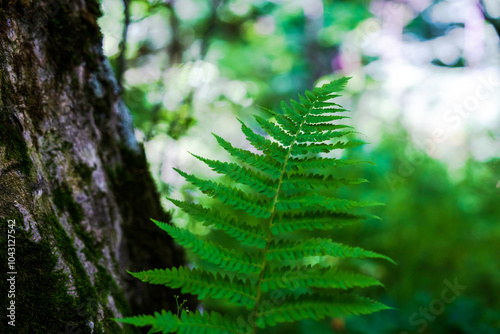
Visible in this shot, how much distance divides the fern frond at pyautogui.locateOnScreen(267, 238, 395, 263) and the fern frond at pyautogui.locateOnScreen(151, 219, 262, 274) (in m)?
0.07

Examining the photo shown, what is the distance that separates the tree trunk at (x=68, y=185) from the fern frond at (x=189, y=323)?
319 mm

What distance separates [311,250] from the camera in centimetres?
111

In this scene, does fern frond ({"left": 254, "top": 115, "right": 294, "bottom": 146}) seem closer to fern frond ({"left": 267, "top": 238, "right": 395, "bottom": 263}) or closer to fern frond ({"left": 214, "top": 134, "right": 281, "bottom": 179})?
fern frond ({"left": 214, "top": 134, "right": 281, "bottom": 179})

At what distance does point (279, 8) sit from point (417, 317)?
9.22m

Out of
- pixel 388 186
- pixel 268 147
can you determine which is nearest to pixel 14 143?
pixel 268 147

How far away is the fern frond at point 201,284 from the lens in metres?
1.02

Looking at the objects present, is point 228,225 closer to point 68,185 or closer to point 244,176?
point 244,176

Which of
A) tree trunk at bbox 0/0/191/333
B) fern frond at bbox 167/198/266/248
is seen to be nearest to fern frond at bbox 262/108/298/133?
fern frond at bbox 167/198/266/248

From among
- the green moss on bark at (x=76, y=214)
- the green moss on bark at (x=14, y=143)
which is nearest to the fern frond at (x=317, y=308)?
the green moss on bark at (x=76, y=214)

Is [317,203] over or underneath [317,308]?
over

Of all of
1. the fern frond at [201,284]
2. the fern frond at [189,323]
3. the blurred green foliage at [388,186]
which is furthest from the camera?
the blurred green foliage at [388,186]

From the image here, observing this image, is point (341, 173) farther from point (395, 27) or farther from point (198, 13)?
point (395, 27)

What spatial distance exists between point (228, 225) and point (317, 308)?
14.8 inches

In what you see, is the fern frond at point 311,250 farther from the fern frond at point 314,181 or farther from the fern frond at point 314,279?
the fern frond at point 314,181
